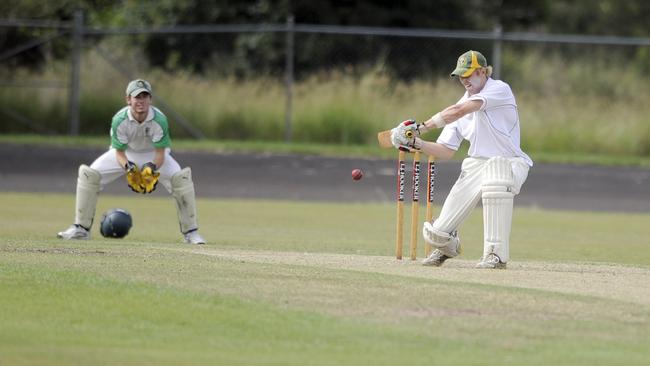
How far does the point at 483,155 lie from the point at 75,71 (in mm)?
19042

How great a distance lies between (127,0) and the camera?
4034cm

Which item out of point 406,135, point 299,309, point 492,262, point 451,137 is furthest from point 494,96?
point 299,309

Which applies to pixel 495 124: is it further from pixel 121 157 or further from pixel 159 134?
pixel 121 157

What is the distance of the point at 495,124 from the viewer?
12094 mm

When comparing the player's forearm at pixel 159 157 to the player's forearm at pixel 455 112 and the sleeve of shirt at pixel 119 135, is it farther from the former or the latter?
the player's forearm at pixel 455 112

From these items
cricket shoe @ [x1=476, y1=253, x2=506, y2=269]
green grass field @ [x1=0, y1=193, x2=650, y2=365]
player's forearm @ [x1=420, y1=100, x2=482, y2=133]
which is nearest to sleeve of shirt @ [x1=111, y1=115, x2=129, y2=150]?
green grass field @ [x1=0, y1=193, x2=650, y2=365]

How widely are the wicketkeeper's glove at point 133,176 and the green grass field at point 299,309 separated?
1533 millimetres

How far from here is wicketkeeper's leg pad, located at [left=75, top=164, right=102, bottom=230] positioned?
15672mm

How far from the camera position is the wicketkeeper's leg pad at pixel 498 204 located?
468 inches

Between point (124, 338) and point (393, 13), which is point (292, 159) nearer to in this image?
point (393, 13)

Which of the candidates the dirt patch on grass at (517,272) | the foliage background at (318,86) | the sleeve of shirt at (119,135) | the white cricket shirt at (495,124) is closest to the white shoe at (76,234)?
the sleeve of shirt at (119,135)

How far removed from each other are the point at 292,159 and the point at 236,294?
56.1 feet

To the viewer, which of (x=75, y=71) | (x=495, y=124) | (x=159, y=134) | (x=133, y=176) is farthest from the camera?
(x=75, y=71)

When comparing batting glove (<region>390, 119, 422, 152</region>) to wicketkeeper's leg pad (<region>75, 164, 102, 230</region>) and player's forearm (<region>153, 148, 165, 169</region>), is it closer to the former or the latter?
player's forearm (<region>153, 148, 165, 169</region>)
